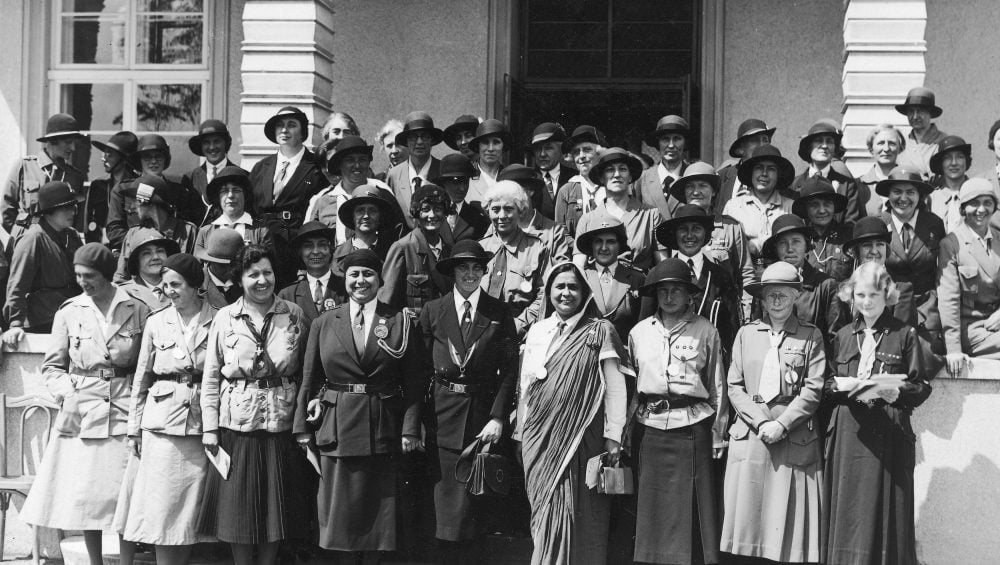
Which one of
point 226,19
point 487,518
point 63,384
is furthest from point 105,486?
point 226,19

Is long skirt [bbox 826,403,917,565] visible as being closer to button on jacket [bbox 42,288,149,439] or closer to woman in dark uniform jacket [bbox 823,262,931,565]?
woman in dark uniform jacket [bbox 823,262,931,565]

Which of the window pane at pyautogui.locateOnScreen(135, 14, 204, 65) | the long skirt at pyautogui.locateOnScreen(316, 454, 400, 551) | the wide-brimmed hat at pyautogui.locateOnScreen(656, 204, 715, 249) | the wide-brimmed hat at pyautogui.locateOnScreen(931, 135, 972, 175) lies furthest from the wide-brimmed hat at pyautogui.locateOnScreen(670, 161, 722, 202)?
the window pane at pyautogui.locateOnScreen(135, 14, 204, 65)

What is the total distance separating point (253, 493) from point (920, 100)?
18.1 ft

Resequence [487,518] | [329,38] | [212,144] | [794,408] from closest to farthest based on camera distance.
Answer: [794,408], [487,518], [212,144], [329,38]

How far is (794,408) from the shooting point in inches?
266

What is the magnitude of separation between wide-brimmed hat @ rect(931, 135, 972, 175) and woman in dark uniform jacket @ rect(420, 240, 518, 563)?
11.2 ft

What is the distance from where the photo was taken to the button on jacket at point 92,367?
7.47 m

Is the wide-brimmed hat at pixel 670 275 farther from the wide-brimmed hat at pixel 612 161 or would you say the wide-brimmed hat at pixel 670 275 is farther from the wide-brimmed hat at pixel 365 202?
the wide-brimmed hat at pixel 365 202

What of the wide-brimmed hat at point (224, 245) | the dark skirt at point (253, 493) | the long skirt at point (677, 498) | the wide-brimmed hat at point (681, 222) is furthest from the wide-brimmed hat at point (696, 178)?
the dark skirt at point (253, 493)

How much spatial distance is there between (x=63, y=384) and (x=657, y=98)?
645cm

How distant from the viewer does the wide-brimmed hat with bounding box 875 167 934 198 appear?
7.88 metres

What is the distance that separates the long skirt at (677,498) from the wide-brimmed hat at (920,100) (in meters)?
3.48

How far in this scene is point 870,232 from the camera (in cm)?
729

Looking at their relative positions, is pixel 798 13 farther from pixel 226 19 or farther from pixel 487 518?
pixel 487 518
